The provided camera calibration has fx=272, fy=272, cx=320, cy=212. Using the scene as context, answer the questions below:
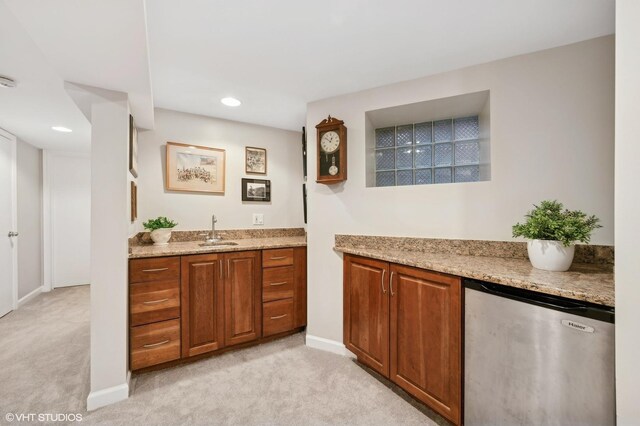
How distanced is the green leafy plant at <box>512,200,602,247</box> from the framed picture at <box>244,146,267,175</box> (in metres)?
2.50

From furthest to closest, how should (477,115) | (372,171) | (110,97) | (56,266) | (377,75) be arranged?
(56,266) < (372,171) < (477,115) < (377,75) < (110,97)

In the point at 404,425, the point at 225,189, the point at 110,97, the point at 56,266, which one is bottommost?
the point at 404,425

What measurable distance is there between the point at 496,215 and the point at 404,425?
1.41m

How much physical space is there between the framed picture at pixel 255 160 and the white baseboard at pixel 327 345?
1847 mm

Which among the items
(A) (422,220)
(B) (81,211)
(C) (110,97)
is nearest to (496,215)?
(A) (422,220)

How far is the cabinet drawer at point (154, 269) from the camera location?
6.39ft

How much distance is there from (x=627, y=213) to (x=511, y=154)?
102cm

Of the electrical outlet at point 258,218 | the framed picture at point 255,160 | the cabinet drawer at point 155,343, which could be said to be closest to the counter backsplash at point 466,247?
the electrical outlet at point 258,218

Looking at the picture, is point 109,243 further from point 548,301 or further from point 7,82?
point 548,301

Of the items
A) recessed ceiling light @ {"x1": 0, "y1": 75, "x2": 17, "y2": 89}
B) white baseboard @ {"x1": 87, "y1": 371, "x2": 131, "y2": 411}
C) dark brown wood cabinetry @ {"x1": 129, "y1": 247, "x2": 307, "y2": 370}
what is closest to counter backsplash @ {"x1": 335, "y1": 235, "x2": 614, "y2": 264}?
dark brown wood cabinetry @ {"x1": 129, "y1": 247, "x2": 307, "y2": 370}

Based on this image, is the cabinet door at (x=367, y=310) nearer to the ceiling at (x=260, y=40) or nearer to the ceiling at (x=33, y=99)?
the ceiling at (x=260, y=40)

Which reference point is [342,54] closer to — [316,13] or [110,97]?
[316,13]

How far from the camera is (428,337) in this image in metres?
1.56

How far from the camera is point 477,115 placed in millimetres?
2178
